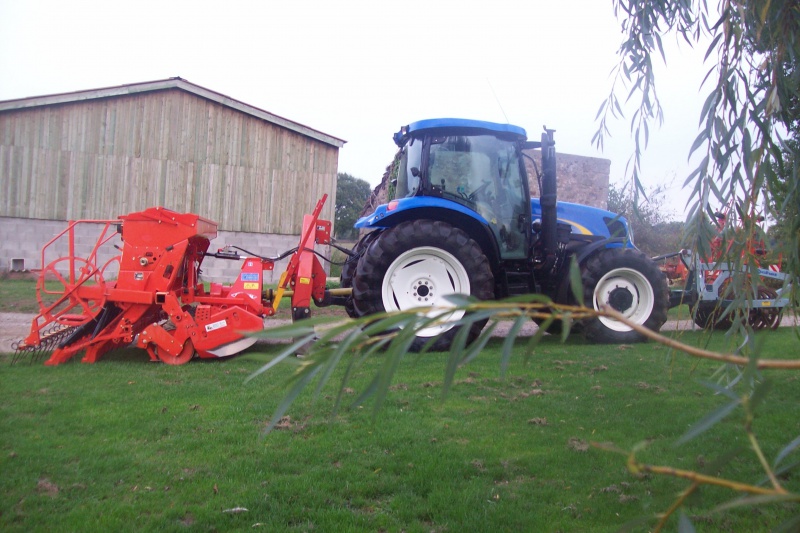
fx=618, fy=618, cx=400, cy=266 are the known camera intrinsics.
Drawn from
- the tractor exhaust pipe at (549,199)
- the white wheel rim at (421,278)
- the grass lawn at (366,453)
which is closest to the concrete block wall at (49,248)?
the white wheel rim at (421,278)

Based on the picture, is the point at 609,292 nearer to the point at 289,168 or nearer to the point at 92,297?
the point at 92,297

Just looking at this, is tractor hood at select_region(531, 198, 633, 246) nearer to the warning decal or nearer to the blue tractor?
the blue tractor

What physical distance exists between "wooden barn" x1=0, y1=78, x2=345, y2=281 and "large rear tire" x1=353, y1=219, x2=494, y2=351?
9439mm

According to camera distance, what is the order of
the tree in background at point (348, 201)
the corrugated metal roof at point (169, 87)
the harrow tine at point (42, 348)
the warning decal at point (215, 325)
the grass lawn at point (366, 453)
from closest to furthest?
1. the grass lawn at point (366, 453)
2. the harrow tine at point (42, 348)
3. the warning decal at point (215, 325)
4. the corrugated metal roof at point (169, 87)
5. the tree in background at point (348, 201)

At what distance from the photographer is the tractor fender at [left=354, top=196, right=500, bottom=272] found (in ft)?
22.2

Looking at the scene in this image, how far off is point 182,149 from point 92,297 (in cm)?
1043

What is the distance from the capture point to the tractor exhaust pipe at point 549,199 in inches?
270

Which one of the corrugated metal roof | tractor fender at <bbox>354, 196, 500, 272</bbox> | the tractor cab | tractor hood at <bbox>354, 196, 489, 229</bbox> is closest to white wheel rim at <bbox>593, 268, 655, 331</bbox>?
the tractor cab

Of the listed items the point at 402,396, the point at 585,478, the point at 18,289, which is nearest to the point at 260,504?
the point at 585,478

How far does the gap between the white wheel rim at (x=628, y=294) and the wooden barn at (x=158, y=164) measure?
9.87 m

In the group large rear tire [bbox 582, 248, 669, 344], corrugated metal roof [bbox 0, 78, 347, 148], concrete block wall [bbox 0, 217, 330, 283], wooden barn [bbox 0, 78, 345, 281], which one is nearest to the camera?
large rear tire [bbox 582, 248, 669, 344]

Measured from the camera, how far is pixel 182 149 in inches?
612

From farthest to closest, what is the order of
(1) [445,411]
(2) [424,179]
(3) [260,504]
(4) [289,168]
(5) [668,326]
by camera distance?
(4) [289,168] → (5) [668,326] → (2) [424,179] → (1) [445,411] → (3) [260,504]

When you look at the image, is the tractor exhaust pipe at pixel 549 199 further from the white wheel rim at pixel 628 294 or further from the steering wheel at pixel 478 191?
the white wheel rim at pixel 628 294
